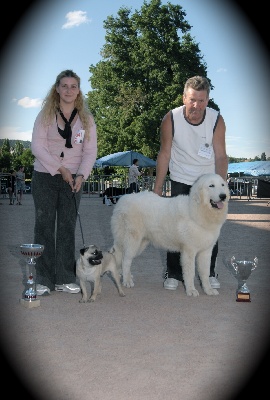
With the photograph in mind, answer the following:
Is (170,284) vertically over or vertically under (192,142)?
under

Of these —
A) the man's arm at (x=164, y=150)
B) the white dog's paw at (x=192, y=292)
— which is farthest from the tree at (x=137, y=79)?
the white dog's paw at (x=192, y=292)

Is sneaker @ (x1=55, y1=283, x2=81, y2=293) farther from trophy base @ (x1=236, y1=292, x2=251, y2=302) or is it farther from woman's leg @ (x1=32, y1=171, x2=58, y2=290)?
trophy base @ (x1=236, y1=292, x2=251, y2=302)

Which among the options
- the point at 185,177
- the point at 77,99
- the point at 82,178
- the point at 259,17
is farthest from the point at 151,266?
the point at 259,17

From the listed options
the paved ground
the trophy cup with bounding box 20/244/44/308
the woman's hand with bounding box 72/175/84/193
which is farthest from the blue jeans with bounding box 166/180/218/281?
the trophy cup with bounding box 20/244/44/308

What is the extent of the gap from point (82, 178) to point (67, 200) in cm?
29

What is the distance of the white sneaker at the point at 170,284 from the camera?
5.45 metres

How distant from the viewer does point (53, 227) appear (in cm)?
524

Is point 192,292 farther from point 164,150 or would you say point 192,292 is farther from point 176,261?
point 164,150

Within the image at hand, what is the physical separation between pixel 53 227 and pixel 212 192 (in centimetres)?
160

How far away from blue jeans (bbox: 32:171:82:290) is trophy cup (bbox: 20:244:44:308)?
0.36 m

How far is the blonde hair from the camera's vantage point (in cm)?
505

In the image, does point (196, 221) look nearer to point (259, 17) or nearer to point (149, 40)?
point (259, 17)

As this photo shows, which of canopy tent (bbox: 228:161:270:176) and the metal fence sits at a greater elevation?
canopy tent (bbox: 228:161:270:176)

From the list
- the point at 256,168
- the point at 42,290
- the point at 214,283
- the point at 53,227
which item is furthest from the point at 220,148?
the point at 256,168
